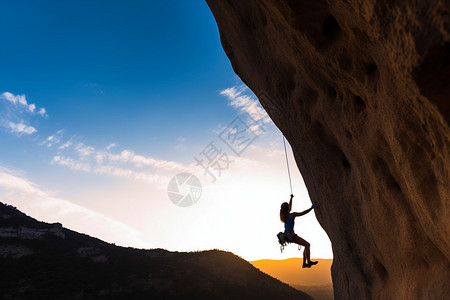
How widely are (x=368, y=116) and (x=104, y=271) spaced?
35584mm

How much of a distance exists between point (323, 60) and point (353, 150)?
218cm

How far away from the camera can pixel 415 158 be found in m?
4.14

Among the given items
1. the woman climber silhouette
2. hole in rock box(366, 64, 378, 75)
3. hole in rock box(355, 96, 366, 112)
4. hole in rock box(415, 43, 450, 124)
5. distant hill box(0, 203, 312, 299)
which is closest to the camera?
hole in rock box(415, 43, 450, 124)

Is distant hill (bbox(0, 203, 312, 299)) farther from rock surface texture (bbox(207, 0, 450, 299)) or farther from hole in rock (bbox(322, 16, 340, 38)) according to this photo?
hole in rock (bbox(322, 16, 340, 38))

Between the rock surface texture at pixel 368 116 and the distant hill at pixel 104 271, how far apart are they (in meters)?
27.1

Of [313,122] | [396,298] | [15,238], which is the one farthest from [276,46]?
[15,238]

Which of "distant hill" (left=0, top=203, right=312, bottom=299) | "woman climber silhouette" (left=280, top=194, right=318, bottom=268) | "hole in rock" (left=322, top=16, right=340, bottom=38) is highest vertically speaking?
"hole in rock" (left=322, top=16, right=340, bottom=38)

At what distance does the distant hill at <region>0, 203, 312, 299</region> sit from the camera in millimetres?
28719

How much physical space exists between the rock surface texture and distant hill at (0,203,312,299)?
2706cm

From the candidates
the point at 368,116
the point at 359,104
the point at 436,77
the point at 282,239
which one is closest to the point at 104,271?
the point at 282,239

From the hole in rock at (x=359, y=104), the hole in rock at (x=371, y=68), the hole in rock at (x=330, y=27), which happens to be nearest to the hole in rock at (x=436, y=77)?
the hole in rock at (x=371, y=68)

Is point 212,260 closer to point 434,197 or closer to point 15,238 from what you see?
point 15,238

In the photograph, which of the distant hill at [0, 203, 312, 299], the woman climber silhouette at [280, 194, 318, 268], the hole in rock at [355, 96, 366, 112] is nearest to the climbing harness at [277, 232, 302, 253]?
the woman climber silhouette at [280, 194, 318, 268]

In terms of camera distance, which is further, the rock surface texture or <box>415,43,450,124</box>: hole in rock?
the rock surface texture
